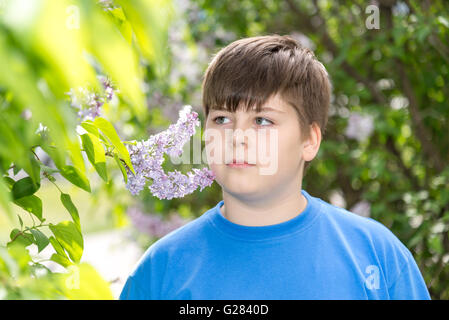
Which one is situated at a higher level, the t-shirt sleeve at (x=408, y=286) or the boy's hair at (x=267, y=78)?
the boy's hair at (x=267, y=78)

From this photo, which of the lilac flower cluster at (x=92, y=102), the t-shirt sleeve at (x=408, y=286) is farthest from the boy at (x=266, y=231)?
the lilac flower cluster at (x=92, y=102)

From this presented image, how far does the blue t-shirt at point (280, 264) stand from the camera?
90 cm

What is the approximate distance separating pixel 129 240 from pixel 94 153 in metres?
2.38

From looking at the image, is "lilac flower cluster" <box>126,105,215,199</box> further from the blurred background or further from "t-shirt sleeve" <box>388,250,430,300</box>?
"t-shirt sleeve" <box>388,250,430,300</box>

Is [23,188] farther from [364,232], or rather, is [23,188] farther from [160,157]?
[364,232]

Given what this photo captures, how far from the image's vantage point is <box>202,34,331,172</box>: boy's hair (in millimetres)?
974

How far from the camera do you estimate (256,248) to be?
0.94 m

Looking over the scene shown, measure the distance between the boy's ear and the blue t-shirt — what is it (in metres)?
0.11

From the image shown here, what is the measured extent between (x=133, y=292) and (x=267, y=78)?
437 mm

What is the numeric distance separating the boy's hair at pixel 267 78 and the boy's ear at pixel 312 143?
0.01 meters

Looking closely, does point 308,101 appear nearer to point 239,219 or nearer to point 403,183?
point 239,219

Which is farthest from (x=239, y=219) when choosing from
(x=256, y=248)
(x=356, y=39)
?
(x=356, y=39)

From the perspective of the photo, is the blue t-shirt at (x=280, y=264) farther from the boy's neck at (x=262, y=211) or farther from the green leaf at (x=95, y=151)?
the green leaf at (x=95, y=151)

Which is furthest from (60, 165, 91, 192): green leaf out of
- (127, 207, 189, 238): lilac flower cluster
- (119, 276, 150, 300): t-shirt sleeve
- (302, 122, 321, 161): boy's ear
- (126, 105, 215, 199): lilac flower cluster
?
(127, 207, 189, 238): lilac flower cluster
